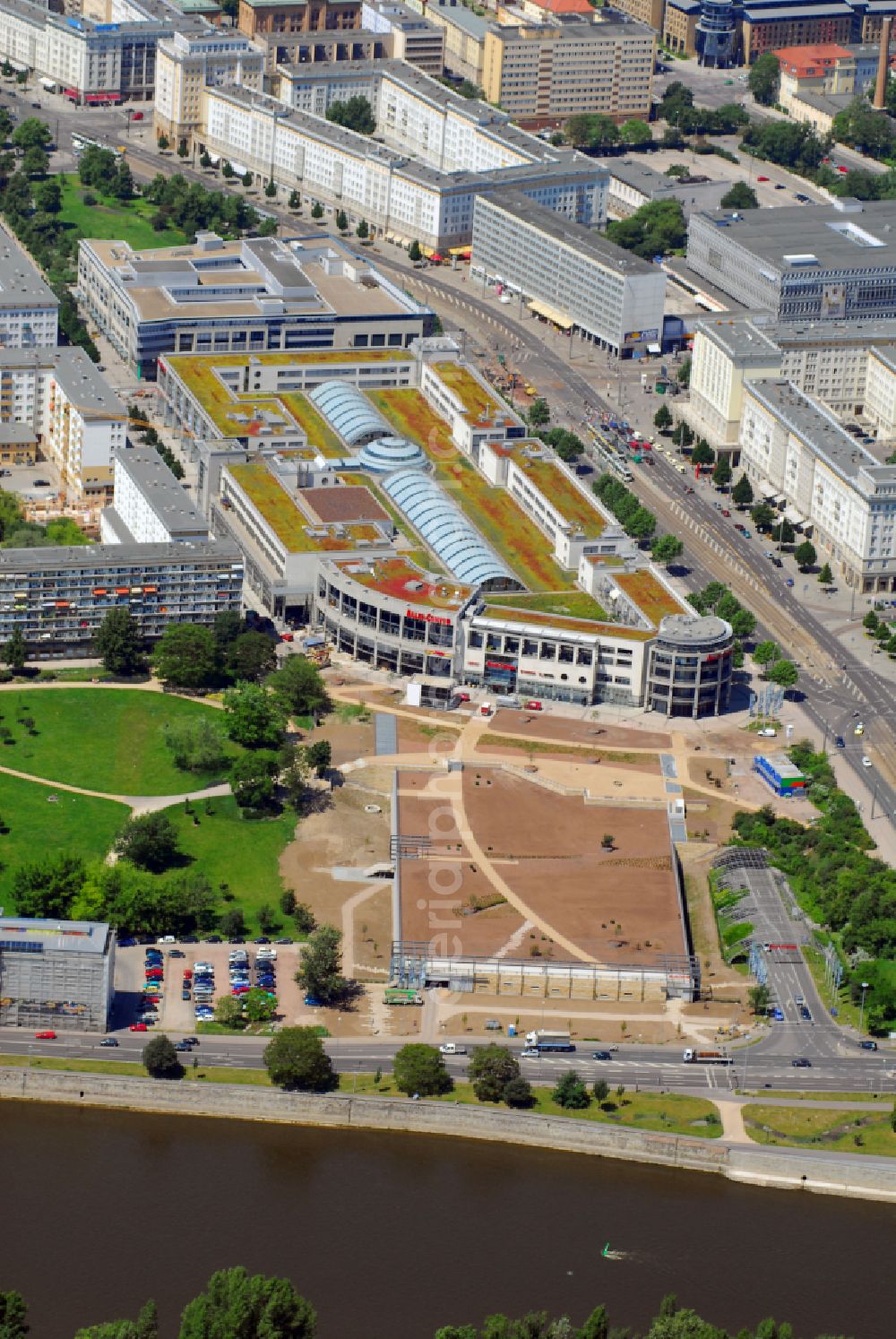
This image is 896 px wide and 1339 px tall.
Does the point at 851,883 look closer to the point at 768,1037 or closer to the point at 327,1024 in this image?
the point at 768,1037

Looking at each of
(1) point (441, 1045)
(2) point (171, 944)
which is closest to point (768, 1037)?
(1) point (441, 1045)

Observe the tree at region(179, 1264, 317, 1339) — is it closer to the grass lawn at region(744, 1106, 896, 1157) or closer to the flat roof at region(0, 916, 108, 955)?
the flat roof at region(0, 916, 108, 955)

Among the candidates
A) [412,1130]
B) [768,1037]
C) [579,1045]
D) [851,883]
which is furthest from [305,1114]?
[851,883]

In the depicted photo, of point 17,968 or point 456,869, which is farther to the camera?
point 456,869

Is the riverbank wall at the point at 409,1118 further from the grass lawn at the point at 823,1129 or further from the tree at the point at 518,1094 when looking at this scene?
the grass lawn at the point at 823,1129

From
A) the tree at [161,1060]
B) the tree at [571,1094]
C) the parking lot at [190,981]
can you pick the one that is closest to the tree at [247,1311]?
the tree at [161,1060]
